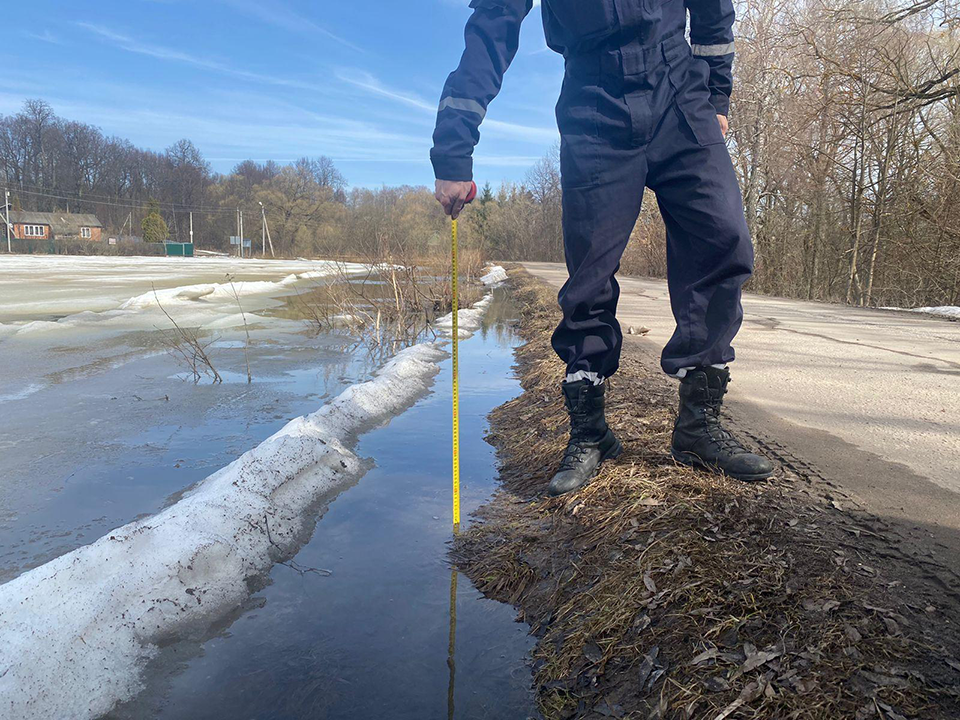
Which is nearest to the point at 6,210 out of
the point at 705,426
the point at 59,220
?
the point at 59,220

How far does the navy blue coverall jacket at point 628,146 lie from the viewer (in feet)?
7.74

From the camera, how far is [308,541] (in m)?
2.60

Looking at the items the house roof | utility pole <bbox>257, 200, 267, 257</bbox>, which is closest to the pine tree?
the house roof

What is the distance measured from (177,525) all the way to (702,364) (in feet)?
6.59

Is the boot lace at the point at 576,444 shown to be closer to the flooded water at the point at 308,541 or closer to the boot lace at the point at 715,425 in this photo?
the boot lace at the point at 715,425

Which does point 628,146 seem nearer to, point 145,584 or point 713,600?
point 713,600

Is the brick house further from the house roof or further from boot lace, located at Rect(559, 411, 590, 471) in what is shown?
boot lace, located at Rect(559, 411, 590, 471)

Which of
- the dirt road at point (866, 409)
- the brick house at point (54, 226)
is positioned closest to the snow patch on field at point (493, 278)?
the dirt road at point (866, 409)

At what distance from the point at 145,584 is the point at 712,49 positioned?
2.70 m

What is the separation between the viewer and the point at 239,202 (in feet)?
273

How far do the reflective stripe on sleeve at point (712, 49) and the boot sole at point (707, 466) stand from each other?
1.50 metres

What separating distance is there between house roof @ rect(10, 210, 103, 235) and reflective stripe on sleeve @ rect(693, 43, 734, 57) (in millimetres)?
86362

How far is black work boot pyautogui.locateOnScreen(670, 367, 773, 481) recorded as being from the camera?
242 cm

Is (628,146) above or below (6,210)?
below
